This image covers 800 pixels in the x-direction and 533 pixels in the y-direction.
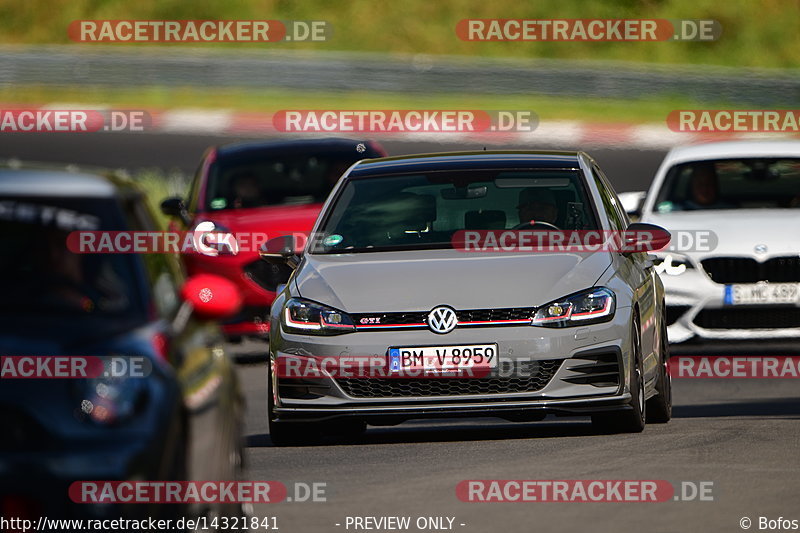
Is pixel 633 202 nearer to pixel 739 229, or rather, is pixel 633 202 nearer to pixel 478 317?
pixel 739 229

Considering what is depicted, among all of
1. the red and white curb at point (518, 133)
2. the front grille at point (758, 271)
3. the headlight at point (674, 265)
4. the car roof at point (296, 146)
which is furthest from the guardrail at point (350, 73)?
the front grille at point (758, 271)

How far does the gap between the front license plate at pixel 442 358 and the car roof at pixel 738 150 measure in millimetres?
6788

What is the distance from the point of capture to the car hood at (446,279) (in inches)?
386

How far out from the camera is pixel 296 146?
17359 mm

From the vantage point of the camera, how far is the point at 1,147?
29906 mm

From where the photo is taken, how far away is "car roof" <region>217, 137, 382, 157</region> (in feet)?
56.6

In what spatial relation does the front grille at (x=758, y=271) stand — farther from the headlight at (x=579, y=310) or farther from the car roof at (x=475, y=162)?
the headlight at (x=579, y=310)

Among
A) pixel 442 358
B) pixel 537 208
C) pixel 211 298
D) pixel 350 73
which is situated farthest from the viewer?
pixel 350 73

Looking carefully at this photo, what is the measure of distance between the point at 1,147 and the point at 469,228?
2033cm

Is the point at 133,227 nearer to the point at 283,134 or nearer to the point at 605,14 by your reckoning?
the point at 283,134

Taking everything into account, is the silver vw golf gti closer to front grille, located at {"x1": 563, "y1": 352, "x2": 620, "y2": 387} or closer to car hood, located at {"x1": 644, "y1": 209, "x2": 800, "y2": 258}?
front grille, located at {"x1": 563, "y1": 352, "x2": 620, "y2": 387}

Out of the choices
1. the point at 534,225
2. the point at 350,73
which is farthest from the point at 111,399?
the point at 350,73

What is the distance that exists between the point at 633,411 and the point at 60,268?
460cm

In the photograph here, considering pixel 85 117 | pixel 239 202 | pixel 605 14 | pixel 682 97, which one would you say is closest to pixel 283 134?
pixel 85 117
